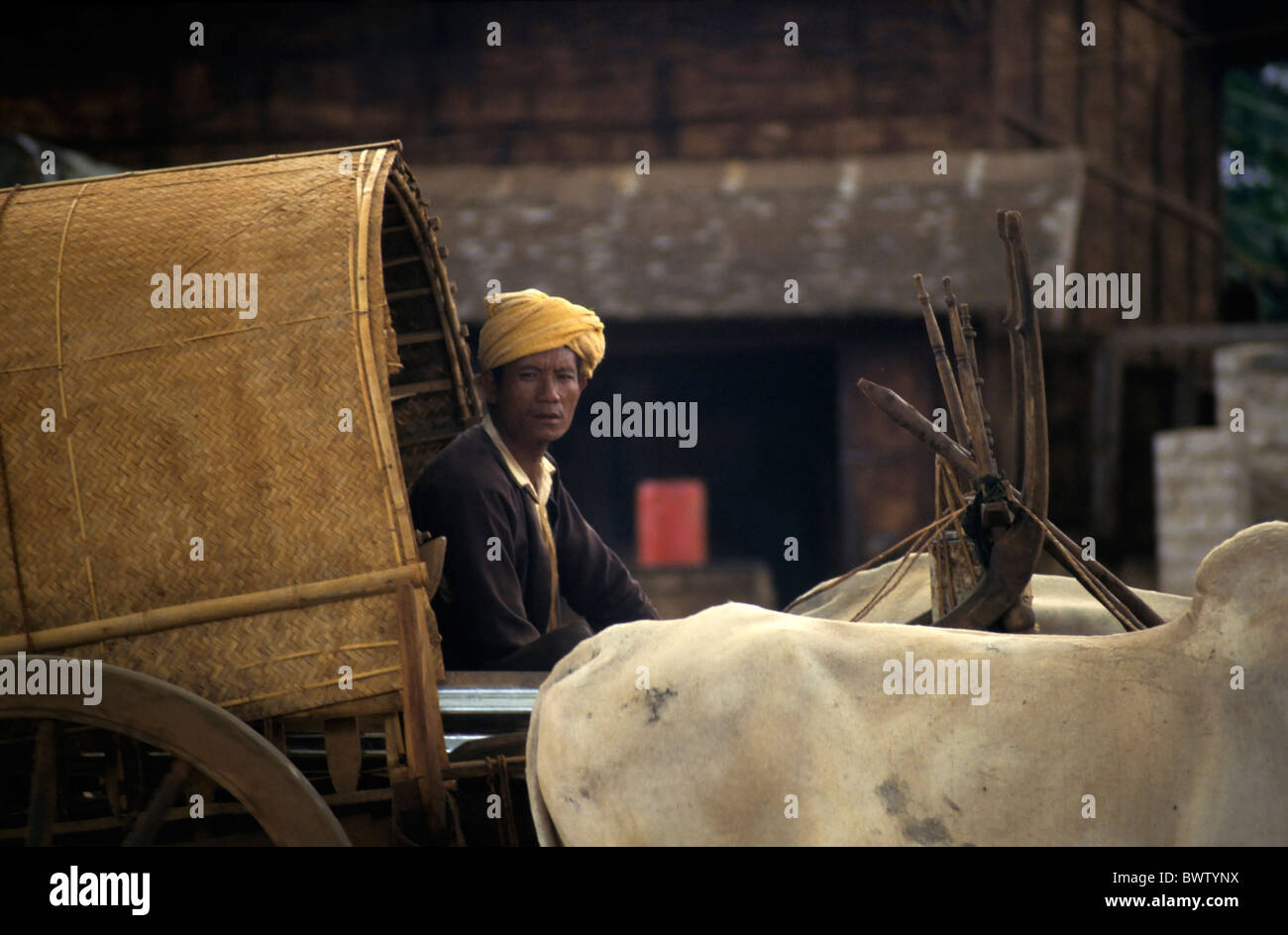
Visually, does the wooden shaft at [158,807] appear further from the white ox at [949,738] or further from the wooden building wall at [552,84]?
the wooden building wall at [552,84]

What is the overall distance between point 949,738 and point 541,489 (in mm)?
1554

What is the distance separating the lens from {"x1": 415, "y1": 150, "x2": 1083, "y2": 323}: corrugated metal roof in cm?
847

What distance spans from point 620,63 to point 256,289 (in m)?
7.95

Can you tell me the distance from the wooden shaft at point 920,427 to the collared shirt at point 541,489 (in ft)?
3.29

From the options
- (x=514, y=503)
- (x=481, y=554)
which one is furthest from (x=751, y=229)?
(x=481, y=554)

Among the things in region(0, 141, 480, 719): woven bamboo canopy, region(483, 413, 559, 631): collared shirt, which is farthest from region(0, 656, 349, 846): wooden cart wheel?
region(483, 413, 559, 631): collared shirt

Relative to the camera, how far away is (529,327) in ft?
11.1

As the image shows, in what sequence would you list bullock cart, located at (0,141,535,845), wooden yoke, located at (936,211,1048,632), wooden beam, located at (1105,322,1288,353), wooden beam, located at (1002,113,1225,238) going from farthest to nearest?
wooden beam, located at (1002,113,1225,238) < wooden beam, located at (1105,322,1288,353) < wooden yoke, located at (936,211,1048,632) < bullock cart, located at (0,141,535,845)

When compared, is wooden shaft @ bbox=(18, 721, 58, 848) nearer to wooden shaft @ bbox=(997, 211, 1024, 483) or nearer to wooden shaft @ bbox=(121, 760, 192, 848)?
wooden shaft @ bbox=(121, 760, 192, 848)

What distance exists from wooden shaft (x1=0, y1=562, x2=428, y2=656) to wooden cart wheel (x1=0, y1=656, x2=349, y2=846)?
0.13m

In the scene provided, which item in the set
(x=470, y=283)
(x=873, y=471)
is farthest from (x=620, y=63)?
(x=873, y=471)

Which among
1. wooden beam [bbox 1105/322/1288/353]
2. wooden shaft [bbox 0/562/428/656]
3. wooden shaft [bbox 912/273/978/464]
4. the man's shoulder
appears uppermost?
wooden beam [bbox 1105/322/1288/353]

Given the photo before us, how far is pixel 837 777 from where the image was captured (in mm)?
2277

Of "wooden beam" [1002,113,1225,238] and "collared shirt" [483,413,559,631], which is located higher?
"wooden beam" [1002,113,1225,238]
